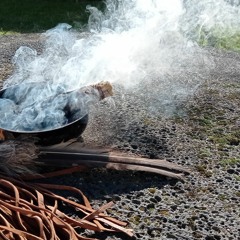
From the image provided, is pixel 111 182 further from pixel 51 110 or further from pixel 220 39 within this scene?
pixel 220 39

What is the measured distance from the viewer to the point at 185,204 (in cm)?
233

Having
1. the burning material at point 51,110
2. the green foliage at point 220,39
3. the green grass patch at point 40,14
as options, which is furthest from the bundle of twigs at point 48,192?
the green grass patch at point 40,14

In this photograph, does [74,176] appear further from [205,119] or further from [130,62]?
[130,62]

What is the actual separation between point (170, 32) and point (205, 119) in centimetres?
140

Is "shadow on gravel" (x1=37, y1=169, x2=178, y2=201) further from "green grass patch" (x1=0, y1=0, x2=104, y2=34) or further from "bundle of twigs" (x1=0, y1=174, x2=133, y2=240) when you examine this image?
"green grass patch" (x1=0, y1=0, x2=104, y2=34)

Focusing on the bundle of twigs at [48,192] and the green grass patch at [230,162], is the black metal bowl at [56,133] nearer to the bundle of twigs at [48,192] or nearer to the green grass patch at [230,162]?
the bundle of twigs at [48,192]

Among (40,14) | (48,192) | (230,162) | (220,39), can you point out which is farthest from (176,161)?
(40,14)

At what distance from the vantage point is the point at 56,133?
253 centimetres

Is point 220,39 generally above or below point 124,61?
A: below

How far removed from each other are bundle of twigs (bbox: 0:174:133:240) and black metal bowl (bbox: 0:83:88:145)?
0.98 ft

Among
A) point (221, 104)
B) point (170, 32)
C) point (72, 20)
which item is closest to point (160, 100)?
point (221, 104)

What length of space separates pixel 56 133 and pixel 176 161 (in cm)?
68

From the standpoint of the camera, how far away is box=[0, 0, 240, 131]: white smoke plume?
292 cm

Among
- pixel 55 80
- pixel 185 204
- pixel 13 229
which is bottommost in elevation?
pixel 185 204
